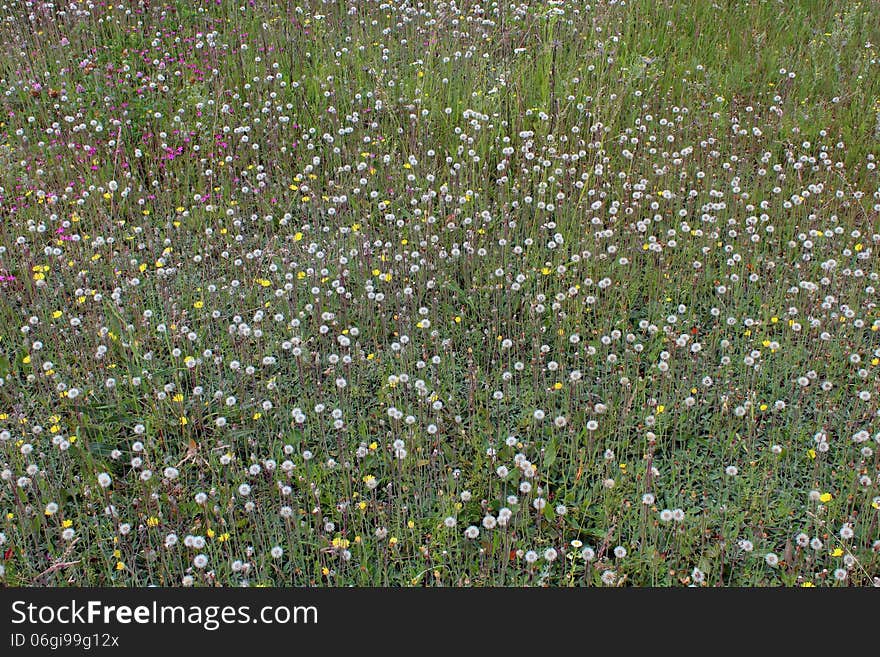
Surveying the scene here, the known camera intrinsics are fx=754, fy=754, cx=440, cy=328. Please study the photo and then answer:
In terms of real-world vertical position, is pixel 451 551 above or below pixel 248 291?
below

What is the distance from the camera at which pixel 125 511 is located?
3654mm

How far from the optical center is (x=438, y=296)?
486 cm

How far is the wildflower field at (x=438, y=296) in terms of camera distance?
351 centimetres

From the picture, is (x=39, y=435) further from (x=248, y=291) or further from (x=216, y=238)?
(x=216, y=238)

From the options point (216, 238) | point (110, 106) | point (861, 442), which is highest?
point (110, 106)

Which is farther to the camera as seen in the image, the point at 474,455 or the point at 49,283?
the point at 49,283

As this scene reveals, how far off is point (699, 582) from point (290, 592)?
1668mm

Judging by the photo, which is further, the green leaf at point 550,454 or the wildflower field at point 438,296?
the green leaf at point 550,454

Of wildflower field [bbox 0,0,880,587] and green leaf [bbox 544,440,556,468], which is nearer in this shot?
wildflower field [bbox 0,0,880,587]

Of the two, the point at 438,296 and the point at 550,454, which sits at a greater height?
the point at 438,296

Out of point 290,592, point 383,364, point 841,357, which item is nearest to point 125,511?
point 290,592

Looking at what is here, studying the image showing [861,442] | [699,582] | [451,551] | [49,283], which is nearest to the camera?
[699,582]

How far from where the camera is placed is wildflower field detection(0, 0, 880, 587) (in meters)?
3.51

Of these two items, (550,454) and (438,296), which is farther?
(438,296)
